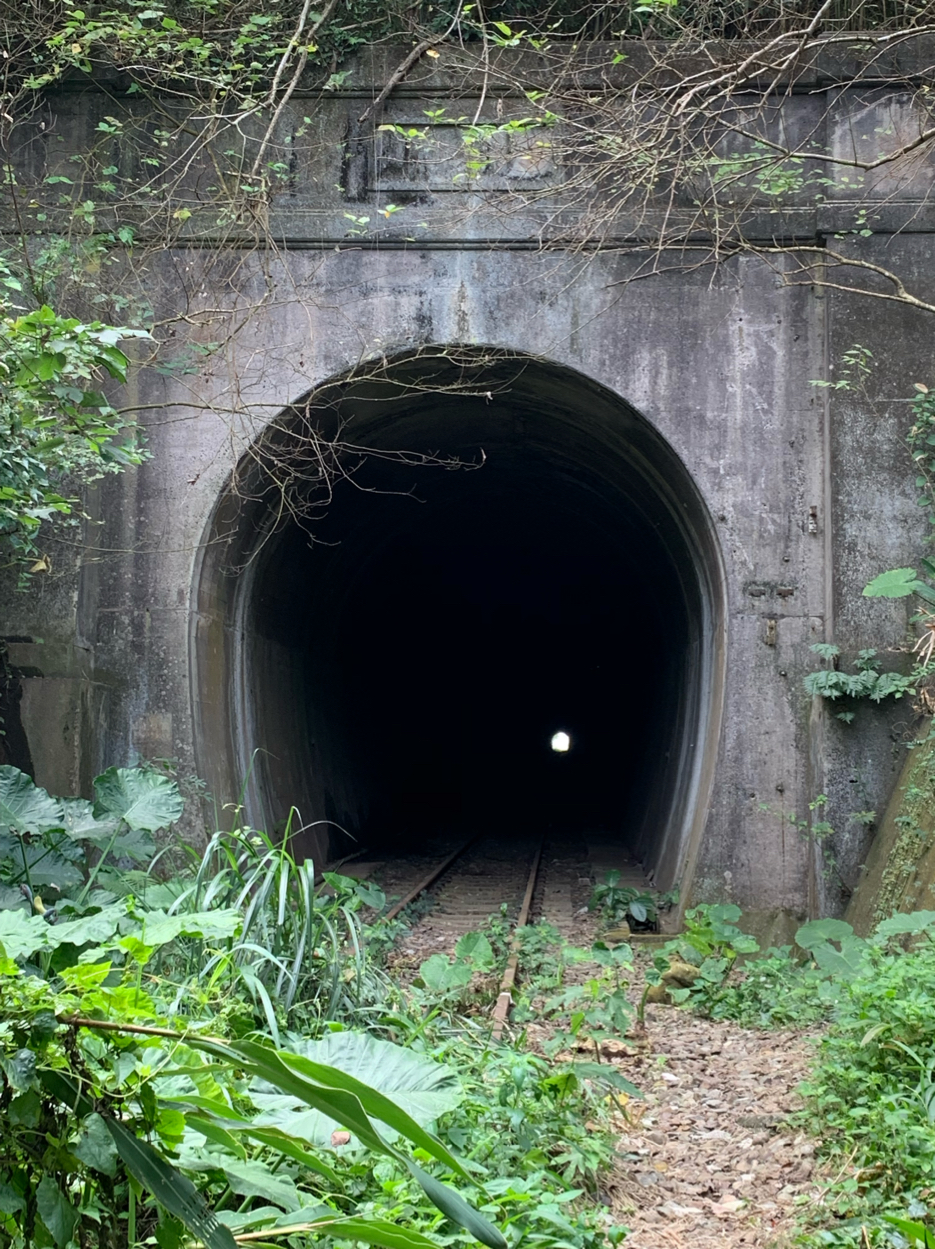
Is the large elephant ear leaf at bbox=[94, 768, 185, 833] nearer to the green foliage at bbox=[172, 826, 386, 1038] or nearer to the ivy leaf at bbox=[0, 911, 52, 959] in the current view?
the green foliage at bbox=[172, 826, 386, 1038]

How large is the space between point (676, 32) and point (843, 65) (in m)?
1.22

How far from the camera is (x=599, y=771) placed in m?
22.1

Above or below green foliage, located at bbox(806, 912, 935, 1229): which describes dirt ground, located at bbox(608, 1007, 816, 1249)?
below

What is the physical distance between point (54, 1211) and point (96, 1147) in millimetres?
115

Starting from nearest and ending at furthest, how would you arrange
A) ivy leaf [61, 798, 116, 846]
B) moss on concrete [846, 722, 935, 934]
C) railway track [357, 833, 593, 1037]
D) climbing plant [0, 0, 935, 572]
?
ivy leaf [61, 798, 116, 846] → moss on concrete [846, 722, 935, 934] → climbing plant [0, 0, 935, 572] → railway track [357, 833, 593, 1037]

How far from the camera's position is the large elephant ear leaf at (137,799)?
4.69 meters

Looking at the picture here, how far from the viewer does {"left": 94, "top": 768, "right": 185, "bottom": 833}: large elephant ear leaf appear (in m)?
→ 4.69

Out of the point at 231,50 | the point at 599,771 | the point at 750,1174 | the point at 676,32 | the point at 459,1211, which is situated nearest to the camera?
the point at 459,1211

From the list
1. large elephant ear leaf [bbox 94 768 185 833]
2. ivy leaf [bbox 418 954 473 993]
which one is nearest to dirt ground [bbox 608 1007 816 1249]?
ivy leaf [bbox 418 954 473 993]

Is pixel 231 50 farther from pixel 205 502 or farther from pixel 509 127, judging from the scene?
pixel 205 502

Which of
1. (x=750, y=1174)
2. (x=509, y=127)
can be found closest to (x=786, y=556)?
(x=509, y=127)

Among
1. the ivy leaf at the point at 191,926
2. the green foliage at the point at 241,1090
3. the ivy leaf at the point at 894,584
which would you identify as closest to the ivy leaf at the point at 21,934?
the green foliage at the point at 241,1090

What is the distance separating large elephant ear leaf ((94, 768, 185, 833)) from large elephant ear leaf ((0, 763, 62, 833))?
21 centimetres

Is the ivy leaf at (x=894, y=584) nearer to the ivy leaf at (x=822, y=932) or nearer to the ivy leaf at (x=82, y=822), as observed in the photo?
the ivy leaf at (x=822, y=932)
